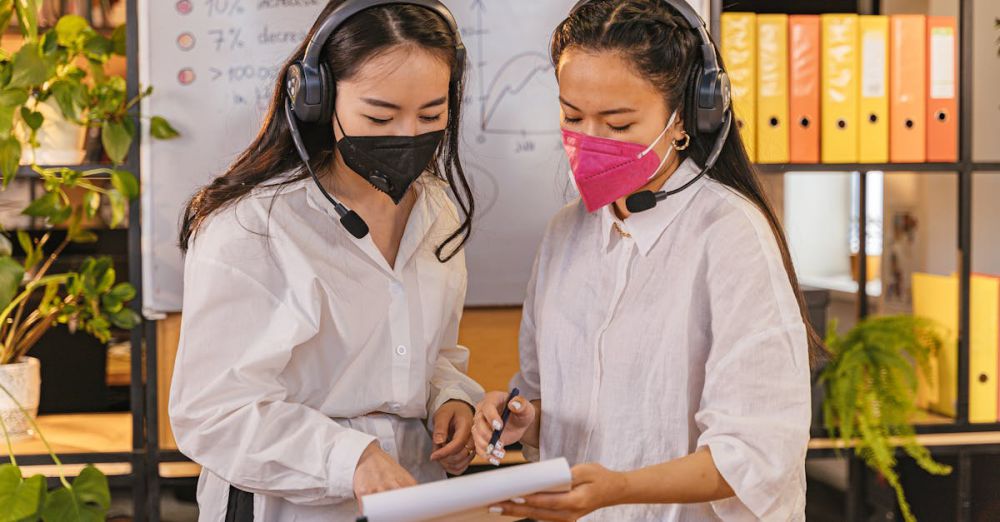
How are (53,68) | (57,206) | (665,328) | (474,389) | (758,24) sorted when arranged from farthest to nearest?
1. (758,24)
2. (57,206)
3. (53,68)
4. (474,389)
5. (665,328)

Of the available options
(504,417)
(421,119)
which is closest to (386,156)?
(421,119)

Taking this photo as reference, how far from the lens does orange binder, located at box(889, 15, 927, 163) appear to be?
2273 millimetres

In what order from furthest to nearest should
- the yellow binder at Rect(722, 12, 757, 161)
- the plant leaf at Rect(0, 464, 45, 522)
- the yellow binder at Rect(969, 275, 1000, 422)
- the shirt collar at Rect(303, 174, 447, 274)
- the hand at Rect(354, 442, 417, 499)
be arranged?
the yellow binder at Rect(969, 275, 1000, 422), the yellow binder at Rect(722, 12, 757, 161), the plant leaf at Rect(0, 464, 45, 522), the shirt collar at Rect(303, 174, 447, 274), the hand at Rect(354, 442, 417, 499)

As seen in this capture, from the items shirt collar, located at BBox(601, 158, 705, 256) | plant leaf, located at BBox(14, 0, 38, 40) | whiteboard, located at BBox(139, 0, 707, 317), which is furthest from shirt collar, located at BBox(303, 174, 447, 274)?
plant leaf, located at BBox(14, 0, 38, 40)

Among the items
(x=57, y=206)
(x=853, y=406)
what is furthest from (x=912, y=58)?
(x=57, y=206)

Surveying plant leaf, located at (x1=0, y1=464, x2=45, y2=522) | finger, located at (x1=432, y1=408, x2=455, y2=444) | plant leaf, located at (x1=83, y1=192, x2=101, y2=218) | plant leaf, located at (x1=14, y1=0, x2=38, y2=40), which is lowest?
plant leaf, located at (x1=0, y1=464, x2=45, y2=522)

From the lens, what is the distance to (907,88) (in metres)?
2.28

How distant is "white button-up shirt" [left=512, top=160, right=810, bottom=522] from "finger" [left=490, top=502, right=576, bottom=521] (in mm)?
176

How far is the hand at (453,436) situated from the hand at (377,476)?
0.49ft

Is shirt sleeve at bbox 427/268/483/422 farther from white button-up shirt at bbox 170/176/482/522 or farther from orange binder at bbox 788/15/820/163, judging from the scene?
orange binder at bbox 788/15/820/163

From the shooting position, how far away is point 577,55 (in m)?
1.21

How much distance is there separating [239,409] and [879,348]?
5.59ft

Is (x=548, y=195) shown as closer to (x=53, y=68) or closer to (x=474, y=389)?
(x=474, y=389)

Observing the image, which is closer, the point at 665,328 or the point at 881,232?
the point at 665,328
